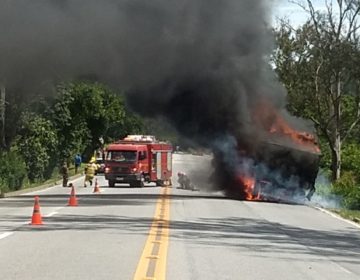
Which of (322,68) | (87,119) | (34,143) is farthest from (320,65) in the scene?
(87,119)

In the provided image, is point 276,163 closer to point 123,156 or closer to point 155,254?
Result: point 123,156

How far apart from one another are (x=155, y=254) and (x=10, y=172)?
32.1m

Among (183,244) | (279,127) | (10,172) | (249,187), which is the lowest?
(183,244)

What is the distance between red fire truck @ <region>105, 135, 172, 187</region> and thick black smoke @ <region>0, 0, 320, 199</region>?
11784mm

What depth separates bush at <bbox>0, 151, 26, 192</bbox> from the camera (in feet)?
146

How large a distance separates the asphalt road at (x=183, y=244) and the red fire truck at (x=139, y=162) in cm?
2180

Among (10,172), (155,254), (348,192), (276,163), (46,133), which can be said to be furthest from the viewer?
(46,133)

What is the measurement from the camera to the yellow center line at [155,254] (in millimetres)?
12109

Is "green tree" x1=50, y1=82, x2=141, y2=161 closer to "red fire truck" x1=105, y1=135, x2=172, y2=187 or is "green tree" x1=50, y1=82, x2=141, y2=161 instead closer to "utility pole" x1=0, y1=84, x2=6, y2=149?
"utility pole" x1=0, y1=84, x2=6, y2=149

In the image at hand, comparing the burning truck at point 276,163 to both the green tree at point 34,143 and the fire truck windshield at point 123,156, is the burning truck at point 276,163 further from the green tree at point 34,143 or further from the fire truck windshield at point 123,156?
the green tree at point 34,143

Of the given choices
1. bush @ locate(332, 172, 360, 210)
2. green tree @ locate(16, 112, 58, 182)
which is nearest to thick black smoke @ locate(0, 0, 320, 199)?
bush @ locate(332, 172, 360, 210)

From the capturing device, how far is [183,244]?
16.6 m

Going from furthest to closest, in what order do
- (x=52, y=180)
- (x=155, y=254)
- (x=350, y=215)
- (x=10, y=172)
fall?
(x=52, y=180), (x=10, y=172), (x=350, y=215), (x=155, y=254)

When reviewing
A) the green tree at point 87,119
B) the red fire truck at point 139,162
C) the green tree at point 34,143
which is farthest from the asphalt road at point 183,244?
the green tree at point 87,119
